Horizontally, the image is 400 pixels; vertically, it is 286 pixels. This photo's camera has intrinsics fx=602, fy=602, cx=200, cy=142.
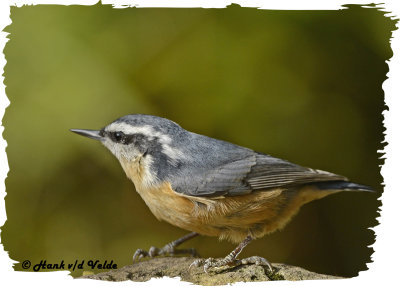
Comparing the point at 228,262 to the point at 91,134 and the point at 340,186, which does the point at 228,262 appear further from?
the point at 91,134

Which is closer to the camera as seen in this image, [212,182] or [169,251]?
[212,182]

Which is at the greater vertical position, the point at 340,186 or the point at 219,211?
the point at 340,186

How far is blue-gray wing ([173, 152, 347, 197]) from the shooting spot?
305 centimetres

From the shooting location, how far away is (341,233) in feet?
11.4

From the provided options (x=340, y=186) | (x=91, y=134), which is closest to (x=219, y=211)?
(x=340, y=186)

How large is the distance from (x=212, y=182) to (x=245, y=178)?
7.1 inches

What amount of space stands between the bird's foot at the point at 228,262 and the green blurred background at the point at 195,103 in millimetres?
399

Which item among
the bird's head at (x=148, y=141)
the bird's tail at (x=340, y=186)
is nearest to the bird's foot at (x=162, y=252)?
the bird's head at (x=148, y=141)

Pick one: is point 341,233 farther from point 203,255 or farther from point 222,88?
point 222,88

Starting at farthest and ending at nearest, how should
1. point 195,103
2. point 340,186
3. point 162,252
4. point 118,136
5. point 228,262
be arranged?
point 195,103, point 162,252, point 118,136, point 340,186, point 228,262

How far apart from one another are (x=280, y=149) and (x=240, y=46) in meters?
0.64

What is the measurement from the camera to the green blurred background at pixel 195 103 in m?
3.38

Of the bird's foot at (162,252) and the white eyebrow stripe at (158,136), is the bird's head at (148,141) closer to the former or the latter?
the white eyebrow stripe at (158,136)

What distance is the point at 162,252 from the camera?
11.0ft
